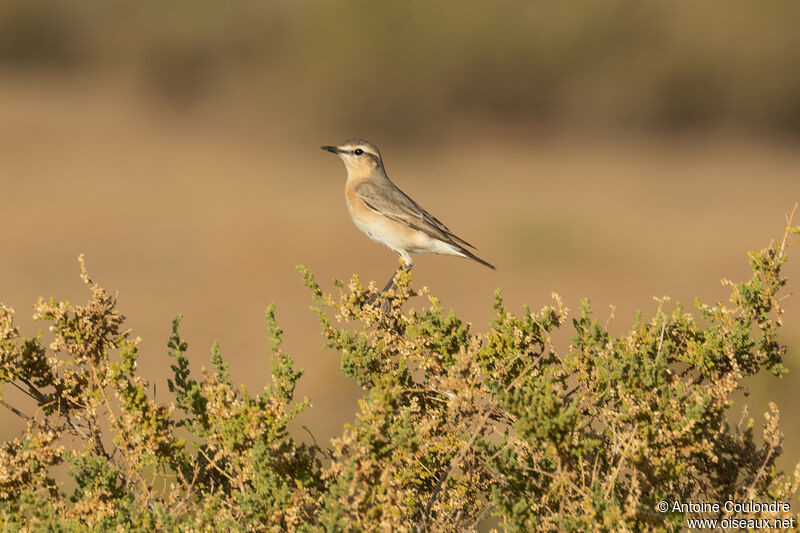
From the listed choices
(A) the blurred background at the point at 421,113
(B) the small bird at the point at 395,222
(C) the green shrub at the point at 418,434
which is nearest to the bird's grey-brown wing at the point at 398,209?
(B) the small bird at the point at 395,222

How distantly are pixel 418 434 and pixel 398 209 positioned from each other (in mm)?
3857

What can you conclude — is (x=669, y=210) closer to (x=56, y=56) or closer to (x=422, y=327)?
(x=56, y=56)

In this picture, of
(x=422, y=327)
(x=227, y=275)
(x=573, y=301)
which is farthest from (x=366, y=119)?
(x=422, y=327)

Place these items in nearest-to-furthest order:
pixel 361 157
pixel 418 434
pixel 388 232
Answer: pixel 418 434 → pixel 388 232 → pixel 361 157

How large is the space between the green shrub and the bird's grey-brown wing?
119 inches

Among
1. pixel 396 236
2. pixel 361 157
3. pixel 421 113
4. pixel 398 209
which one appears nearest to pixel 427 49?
pixel 421 113

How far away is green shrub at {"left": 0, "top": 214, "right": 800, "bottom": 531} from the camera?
2715 mm

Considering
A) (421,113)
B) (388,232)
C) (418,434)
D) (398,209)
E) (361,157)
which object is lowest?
(418,434)

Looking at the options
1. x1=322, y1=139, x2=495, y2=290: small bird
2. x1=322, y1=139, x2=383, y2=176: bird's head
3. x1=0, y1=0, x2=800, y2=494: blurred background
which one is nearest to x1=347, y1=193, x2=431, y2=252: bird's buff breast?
x1=322, y1=139, x2=495, y2=290: small bird

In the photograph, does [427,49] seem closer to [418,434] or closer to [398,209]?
[398,209]

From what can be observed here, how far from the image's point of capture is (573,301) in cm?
1548

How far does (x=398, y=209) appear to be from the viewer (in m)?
6.79

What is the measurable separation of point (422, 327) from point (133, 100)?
23.5 metres

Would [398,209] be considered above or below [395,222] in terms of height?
above
